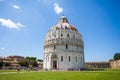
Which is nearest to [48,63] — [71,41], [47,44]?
[47,44]

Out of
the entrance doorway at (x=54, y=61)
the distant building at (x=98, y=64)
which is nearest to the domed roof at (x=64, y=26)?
the entrance doorway at (x=54, y=61)

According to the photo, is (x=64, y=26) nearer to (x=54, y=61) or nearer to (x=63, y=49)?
(x=63, y=49)

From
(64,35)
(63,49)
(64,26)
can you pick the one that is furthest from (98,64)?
(64,35)

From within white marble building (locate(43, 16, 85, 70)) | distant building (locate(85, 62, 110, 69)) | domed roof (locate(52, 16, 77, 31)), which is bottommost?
Answer: distant building (locate(85, 62, 110, 69))

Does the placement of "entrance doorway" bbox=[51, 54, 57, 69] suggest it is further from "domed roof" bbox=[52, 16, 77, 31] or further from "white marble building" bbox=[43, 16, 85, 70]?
"domed roof" bbox=[52, 16, 77, 31]

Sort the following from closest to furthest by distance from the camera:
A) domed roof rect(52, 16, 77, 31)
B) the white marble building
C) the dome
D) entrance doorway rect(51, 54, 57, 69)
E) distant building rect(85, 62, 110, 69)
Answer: the white marble building → the dome → entrance doorway rect(51, 54, 57, 69) → domed roof rect(52, 16, 77, 31) → distant building rect(85, 62, 110, 69)

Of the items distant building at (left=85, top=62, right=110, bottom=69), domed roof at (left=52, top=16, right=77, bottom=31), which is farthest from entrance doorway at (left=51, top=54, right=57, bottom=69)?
distant building at (left=85, top=62, right=110, bottom=69)

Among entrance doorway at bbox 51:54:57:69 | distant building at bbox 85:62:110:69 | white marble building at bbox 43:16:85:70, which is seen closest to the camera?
white marble building at bbox 43:16:85:70

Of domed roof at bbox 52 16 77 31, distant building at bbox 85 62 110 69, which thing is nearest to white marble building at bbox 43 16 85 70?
domed roof at bbox 52 16 77 31

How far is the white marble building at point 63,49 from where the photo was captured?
62.0m

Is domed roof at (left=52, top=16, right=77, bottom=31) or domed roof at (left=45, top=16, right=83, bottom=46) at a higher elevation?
domed roof at (left=52, top=16, right=77, bottom=31)

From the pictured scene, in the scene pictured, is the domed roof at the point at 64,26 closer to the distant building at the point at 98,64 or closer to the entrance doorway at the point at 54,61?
the entrance doorway at the point at 54,61

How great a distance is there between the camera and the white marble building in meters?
62.0

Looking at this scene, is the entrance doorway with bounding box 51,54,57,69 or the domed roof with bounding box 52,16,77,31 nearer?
the entrance doorway with bounding box 51,54,57,69
